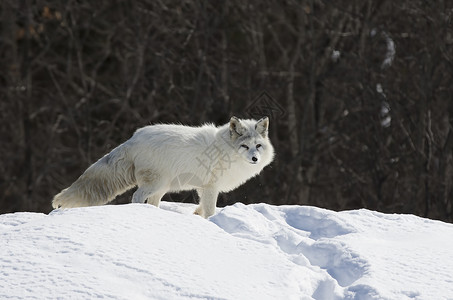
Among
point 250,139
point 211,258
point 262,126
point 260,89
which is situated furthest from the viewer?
point 260,89

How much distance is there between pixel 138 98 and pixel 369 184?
22.0ft

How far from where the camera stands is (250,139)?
946 centimetres

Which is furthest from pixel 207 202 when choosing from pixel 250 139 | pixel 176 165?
pixel 250 139

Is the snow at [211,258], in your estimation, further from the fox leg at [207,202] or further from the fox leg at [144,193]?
the fox leg at [144,193]

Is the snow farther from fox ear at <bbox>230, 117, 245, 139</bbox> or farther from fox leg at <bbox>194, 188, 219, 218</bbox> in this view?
fox ear at <bbox>230, 117, 245, 139</bbox>

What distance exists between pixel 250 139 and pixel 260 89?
1186 cm

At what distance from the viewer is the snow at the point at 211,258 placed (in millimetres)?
6098

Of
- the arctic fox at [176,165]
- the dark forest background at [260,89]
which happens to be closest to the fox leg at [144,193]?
the arctic fox at [176,165]

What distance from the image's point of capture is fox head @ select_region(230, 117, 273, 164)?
934 cm

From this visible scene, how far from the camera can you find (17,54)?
24.6 metres

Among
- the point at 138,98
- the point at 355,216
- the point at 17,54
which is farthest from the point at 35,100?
the point at 355,216

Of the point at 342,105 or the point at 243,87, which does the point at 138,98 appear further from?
the point at 342,105

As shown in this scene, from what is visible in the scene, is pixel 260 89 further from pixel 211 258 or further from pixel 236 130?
pixel 211 258

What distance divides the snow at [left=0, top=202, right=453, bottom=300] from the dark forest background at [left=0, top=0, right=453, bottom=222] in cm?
951
